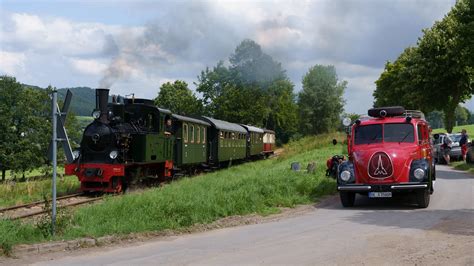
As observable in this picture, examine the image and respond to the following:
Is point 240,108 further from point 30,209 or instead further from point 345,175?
point 345,175

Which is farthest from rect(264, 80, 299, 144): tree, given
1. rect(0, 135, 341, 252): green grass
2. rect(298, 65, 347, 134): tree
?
rect(0, 135, 341, 252): green grass

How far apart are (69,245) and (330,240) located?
4366mm

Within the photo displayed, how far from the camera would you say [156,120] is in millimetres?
20797

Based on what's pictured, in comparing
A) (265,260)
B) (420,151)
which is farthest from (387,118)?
(265,260)

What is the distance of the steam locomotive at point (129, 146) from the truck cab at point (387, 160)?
8106mm

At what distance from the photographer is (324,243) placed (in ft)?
29.2

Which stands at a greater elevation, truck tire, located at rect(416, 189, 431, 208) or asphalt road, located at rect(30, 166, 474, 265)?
truck tire, located at rect(416, 189, 431, 208)

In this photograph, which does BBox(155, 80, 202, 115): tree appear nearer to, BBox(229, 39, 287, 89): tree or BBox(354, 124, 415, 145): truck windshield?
BBox(229, 39, 287, 89): tree

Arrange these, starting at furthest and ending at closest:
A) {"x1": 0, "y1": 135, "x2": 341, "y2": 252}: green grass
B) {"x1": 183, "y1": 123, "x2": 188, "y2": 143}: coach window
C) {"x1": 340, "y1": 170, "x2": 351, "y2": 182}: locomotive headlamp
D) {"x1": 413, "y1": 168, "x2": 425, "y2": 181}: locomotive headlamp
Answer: {"x1": 183, "y1": 123, "x2": 188, "y2": 143}: coach window
{"x1": 340, "y1": 170, "x2": 351, "y2": 182}: locomotive headlamp
{"x1": 413, "y1": 168, "x2": 425, "y2": 181}: locomotive headlamp
{"x1": 0, "y1": 135, "x2": 341, "y2": 252}: green grass

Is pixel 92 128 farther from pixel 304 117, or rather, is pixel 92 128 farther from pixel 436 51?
pixel 304 117

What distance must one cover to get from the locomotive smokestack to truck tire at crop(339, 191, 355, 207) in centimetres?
925

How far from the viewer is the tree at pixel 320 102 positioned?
87000 millimetres

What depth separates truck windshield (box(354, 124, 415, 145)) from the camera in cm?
1401

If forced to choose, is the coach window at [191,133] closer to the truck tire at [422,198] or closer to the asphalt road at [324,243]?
the asphalt road at [324,243]
